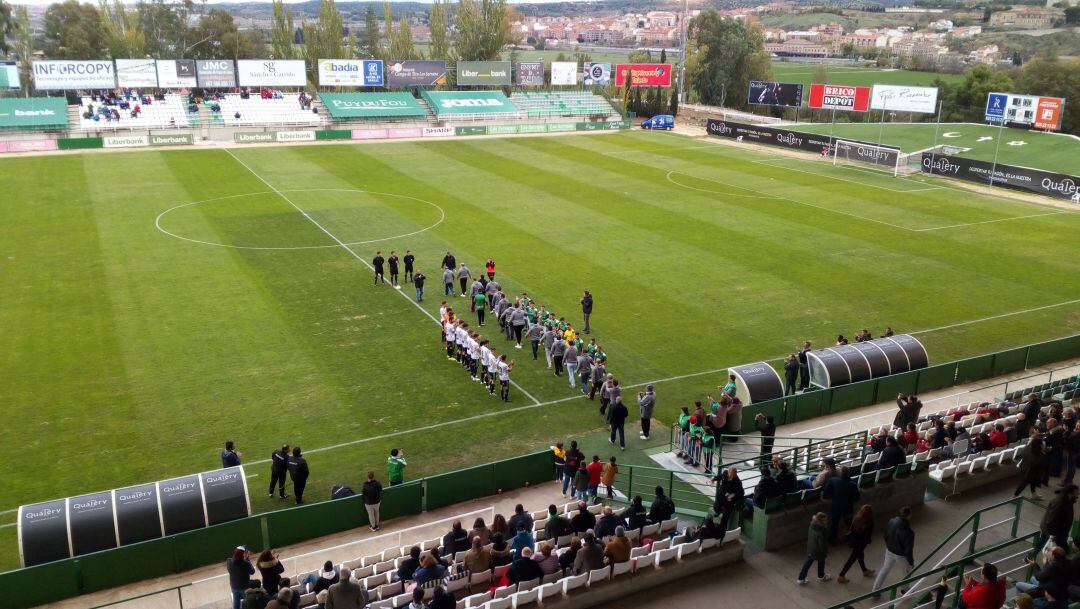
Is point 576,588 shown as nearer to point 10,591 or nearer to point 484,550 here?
point 484,550

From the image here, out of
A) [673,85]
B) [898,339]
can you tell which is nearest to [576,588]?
[898,339]

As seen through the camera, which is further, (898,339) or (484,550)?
(898,339)

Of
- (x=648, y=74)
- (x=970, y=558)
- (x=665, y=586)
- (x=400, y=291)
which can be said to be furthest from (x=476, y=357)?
(x=648, y=74)

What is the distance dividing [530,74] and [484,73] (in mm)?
4843

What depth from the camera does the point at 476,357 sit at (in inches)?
937

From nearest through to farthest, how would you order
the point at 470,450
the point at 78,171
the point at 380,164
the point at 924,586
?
the point at 924,586 < the point at 470,450 < the point at 78,171 < the point at 380,164

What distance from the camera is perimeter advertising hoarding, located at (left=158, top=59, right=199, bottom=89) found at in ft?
235

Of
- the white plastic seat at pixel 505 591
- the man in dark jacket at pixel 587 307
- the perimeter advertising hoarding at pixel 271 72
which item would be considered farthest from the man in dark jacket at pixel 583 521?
the perimeter advertising hoarding at pixel 271 72

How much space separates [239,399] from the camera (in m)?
22.5

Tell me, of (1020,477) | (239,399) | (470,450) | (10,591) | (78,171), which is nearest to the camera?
(10,591)

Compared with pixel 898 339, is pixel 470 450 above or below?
below

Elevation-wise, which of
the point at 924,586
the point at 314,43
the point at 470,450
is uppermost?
the point at 314,43

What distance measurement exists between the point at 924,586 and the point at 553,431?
10119mm

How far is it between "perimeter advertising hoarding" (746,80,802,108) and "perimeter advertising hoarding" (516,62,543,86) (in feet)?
69.1
